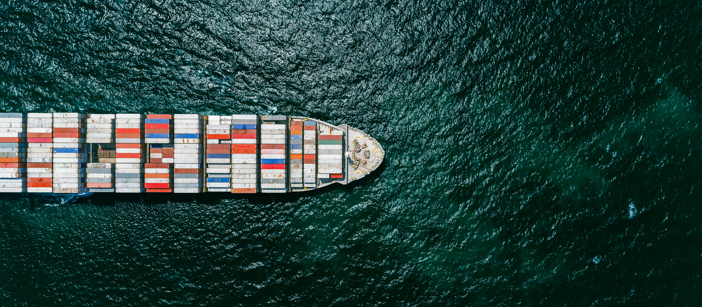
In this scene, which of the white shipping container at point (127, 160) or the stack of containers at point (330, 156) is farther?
the stack of containers at point (330, 156)

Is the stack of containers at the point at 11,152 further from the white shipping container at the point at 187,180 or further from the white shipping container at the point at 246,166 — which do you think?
the white shipping container at the point at 246,166

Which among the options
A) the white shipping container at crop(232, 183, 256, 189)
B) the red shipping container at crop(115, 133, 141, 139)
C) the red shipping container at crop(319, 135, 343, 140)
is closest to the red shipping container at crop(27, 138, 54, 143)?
the red shipping container at crop(115, 133, 141, 139)

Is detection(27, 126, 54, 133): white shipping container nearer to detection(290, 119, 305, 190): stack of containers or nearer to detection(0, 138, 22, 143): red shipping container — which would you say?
detection(0, 138, 22, 143): red shipping container

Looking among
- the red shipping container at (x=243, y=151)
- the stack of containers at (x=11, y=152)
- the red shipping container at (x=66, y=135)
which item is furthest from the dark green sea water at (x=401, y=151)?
the red shipping container at (x=243, y=151)

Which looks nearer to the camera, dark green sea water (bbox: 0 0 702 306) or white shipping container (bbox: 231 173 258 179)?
dark green sea water (bbox: 0 0 702 306)

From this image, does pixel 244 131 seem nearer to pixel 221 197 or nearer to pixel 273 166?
pixel 273 166
